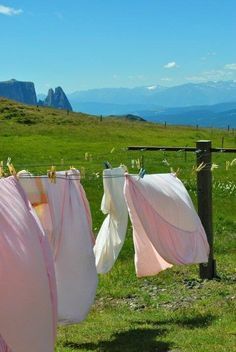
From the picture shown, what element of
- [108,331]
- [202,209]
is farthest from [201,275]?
[108,331]

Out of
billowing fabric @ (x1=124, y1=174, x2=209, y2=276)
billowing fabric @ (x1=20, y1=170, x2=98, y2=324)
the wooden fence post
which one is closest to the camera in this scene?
billowing fabric @ (x1=20, y1=170, x2=98, y2=324)

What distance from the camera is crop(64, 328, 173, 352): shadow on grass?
7992 millimetres

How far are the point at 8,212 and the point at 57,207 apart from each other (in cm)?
263

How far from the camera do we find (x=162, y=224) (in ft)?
31.8

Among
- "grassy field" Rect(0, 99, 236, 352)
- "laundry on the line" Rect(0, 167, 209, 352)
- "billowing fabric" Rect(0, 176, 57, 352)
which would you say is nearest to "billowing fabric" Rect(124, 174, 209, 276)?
"laundry on the line" Rect(0, 167, 209, 352)

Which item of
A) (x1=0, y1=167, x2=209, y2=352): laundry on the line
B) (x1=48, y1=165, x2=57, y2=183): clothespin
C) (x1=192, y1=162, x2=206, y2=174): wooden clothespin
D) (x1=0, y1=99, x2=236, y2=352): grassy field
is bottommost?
(x1=0, y1=99, x2=236, y2=352): grassy field

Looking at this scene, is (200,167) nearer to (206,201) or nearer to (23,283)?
(206,201)

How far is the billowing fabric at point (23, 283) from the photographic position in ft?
17.6

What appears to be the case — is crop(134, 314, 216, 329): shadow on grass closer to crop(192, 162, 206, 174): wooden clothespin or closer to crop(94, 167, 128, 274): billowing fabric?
crop(94, 167, 128, 274): billowing fabric

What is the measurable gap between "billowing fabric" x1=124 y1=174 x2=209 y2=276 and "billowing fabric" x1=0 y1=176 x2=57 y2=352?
3796 mm

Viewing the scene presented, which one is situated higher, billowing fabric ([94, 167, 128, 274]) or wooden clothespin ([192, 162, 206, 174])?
wooden clothespin ([192, 162, 206, 174])

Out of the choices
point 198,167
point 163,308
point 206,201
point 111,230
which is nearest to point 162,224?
point 111,230

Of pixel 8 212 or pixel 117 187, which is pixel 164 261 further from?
pixel 8 212

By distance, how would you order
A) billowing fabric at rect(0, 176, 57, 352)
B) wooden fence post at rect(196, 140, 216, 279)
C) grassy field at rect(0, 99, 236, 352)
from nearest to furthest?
billowing fabric at rect(0, 176, 57, 352) → grassy field at rect(0, 99, 236, 352) → wooden fence post at rect(196, 140, 216, 279)
